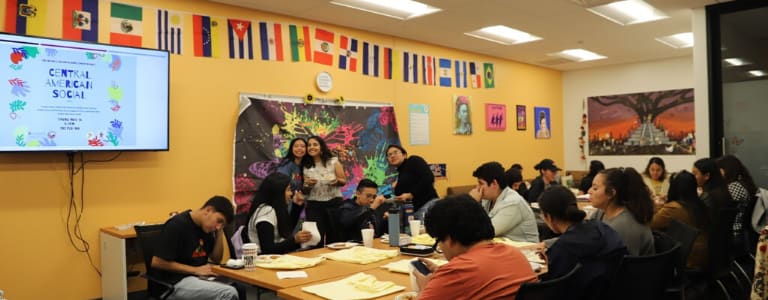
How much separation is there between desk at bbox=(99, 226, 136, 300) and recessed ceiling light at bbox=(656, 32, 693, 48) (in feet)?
22.0

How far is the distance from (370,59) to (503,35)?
178 centimetres

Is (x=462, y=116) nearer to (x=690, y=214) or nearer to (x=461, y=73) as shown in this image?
(x=461, y=73)

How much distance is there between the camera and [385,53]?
686 cm

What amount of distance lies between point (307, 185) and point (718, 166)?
354 cm

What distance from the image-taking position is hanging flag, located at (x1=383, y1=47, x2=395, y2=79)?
685cm

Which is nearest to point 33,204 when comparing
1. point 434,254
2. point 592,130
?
point 434,254

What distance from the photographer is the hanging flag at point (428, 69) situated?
290 inches

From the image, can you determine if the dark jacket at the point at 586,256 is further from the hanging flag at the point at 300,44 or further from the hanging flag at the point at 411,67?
the hanging flag at the point at 411,67

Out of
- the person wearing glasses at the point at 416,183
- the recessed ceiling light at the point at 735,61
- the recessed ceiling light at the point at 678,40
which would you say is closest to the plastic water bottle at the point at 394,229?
the person wearing glasses at the point at 416,183

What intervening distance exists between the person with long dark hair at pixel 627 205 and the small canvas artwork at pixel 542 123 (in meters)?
6.23

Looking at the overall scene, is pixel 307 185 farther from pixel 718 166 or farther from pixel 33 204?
pixel 718 166

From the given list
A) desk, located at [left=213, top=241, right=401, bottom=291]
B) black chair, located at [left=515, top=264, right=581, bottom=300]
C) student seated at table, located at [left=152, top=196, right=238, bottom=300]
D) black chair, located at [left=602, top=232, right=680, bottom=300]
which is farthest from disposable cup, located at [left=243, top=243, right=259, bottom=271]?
black chair, located at [left=602, top=232, right=680, bottom=300]

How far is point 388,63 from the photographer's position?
22.6 feet

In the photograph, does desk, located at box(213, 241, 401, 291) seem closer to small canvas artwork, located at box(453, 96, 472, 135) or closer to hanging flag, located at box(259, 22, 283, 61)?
hanging flag, located at box(259, 22, 283, 61)
